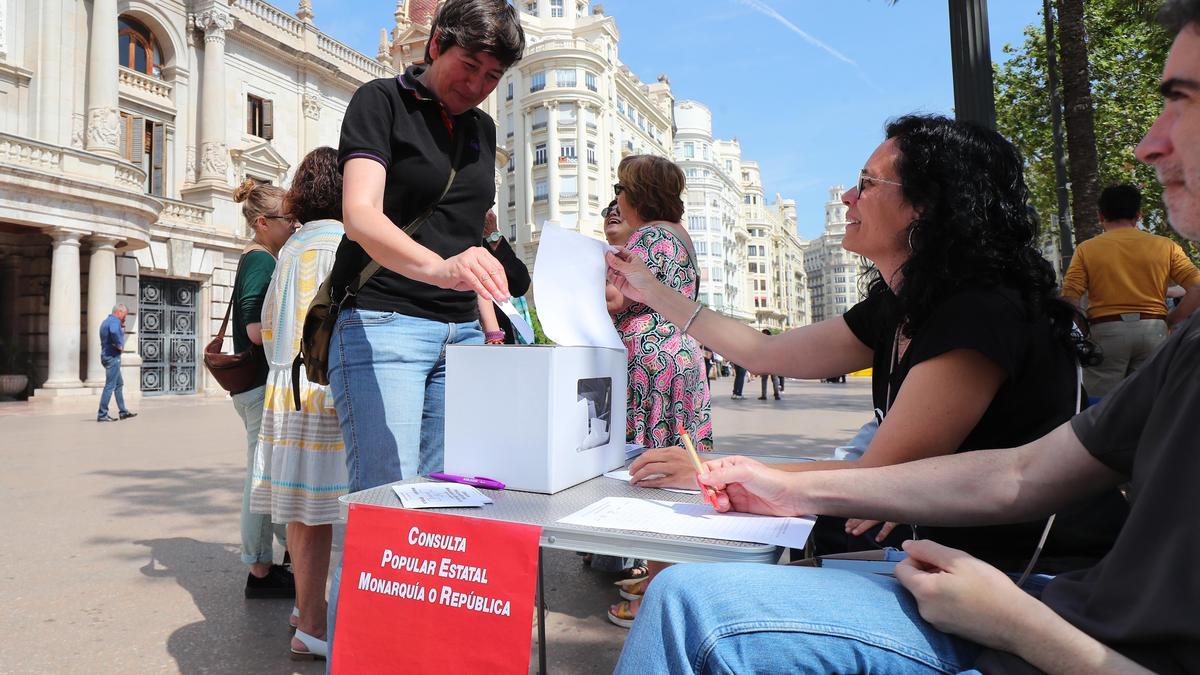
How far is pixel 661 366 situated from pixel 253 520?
188cm

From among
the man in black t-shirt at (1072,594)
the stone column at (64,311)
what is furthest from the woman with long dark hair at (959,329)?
the stone column at (64,311)

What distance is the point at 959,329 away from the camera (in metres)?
1.39

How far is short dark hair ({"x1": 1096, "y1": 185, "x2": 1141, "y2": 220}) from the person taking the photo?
15.9 ft

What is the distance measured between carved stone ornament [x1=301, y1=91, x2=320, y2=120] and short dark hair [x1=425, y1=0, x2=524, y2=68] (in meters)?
23.0

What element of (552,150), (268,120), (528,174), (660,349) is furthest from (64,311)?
(528,174)

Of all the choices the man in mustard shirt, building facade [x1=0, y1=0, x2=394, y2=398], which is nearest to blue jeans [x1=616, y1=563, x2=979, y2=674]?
the man in mustard shirt

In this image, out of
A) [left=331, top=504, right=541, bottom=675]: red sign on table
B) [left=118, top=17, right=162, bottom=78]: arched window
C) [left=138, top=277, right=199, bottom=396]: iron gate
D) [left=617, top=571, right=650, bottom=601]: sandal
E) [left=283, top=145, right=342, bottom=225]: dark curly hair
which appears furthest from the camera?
[left=118, top=17, right=162, bottom=78]: arched window

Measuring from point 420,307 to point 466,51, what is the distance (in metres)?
0.71

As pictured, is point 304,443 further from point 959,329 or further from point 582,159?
point 582,159

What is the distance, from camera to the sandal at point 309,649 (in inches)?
99.8

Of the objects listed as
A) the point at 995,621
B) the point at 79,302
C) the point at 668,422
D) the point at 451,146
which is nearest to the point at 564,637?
the point at 668,422

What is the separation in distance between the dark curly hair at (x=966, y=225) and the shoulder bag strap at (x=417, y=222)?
120 centimetres

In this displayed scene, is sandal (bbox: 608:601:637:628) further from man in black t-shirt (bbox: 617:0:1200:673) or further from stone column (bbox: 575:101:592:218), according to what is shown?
stone column (bbox: 575:101:592:218)

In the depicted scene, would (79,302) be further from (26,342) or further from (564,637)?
(564,637)
